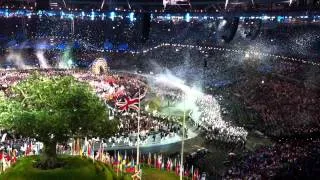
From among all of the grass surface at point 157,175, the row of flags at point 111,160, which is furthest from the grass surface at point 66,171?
the grass surface at point 157,175

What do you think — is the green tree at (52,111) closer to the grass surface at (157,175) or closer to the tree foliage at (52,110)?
the tree foliage at (52,110)

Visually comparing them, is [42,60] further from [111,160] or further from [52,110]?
[52,110]

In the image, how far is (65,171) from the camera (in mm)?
24438

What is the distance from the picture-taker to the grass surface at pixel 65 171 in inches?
952

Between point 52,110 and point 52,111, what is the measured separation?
2.6 inches

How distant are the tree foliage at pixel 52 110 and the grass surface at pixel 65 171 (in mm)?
1465

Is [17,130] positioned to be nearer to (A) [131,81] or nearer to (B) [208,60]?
(A) [131,81]

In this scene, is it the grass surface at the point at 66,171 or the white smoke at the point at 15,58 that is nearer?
the grass surface at the point at 66,171

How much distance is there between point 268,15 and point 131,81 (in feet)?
81.6

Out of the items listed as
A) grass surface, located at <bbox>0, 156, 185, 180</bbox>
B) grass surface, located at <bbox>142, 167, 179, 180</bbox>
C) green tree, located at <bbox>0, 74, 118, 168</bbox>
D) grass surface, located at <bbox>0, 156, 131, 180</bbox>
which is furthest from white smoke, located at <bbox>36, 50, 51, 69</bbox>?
green tree, located at <bbox>0, 74, 118, 168</bbox>

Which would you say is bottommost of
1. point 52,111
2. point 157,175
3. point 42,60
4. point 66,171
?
point 157,175

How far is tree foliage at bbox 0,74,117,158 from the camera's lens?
23.6 metres

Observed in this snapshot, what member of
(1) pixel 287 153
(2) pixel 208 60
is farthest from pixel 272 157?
(2) pixel 208 60

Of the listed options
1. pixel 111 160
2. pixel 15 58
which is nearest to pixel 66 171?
pixel 111 160
